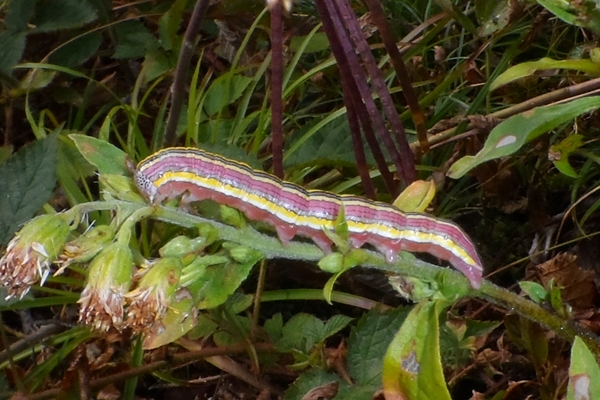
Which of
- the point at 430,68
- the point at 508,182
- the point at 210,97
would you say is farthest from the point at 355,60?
the point at 430,68

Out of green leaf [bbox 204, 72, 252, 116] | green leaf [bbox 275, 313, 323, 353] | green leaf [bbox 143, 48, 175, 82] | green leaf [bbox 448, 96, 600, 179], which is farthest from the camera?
green leaf [bbox 143, 48, 175, 82]

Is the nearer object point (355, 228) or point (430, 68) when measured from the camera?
point (355, 228)

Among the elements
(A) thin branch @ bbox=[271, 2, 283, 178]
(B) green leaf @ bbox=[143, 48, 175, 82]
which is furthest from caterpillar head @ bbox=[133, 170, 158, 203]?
(B) green leaf @ bbox=[143, 48, 175, 82]

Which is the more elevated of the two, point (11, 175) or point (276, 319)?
point (11, 175)

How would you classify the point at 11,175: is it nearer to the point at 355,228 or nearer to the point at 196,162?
the point at 196,162

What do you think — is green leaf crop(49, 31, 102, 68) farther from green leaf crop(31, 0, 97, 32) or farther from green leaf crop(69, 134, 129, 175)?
green leaf crop(69, 134, 129, 175)

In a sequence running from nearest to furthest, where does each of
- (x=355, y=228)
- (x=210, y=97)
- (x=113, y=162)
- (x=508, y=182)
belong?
(x=113, y=162) → (x=355, y=228) → (x=508, y=182) → (x=210, y=97)
